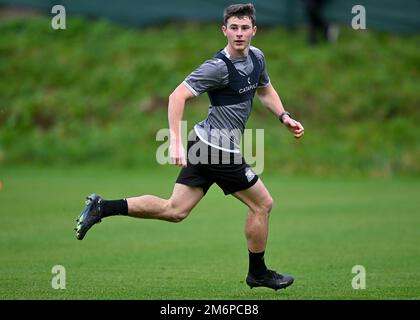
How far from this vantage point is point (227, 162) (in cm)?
823

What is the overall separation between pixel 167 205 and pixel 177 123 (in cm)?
84

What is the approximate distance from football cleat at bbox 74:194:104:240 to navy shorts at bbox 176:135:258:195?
0.85 meters

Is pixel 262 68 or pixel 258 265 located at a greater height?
pixel 262 68

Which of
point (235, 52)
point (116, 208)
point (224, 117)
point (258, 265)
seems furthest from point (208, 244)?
→ point (235, 52)

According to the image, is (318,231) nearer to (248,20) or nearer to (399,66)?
(248,20)

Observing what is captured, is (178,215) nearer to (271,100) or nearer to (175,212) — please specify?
(175,212)

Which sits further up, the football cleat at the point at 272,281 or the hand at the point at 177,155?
the hand at the point at 177,155

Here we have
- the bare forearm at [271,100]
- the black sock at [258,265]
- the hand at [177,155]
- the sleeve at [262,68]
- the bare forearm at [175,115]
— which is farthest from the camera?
the bare forearm at [271,100]

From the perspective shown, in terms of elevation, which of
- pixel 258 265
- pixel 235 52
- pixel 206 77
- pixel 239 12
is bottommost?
pixel 258 265

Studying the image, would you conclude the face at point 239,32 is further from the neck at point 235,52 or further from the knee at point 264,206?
the knee at point 264,206

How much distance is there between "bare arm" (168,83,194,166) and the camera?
25.3ft

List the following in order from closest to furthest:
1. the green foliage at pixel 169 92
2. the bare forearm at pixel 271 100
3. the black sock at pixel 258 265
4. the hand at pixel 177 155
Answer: the hand at pixel 177 155 < the black sock at pixel 258 265 < the bare forearm at pixel 271 100 < the green foliage at pixel 169 92

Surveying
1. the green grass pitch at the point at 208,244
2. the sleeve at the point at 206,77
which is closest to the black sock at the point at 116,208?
the green grass pitch at the point at 208,244

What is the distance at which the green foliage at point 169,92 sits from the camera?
22.6 meters
